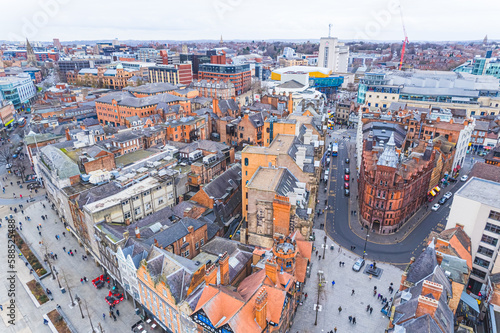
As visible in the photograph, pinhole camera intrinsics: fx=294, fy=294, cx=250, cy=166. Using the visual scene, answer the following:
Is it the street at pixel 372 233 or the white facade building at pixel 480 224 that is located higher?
the white facade building at pixel 480 224

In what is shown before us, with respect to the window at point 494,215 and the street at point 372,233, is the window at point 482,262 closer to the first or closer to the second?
the window at point 494,215

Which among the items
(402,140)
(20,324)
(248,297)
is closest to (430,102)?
(402,140)

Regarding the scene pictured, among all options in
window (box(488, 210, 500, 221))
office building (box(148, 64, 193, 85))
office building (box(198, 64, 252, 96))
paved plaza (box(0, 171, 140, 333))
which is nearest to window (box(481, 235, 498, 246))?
window (box(488, 210, 500, 221))

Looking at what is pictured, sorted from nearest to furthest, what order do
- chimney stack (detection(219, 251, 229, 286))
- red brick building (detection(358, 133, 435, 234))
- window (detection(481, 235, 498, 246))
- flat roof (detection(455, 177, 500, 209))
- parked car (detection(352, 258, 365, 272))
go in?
chimney stack (detection(219, 251, 229, 286)) → window (detection(481, 235, 498, 246)) → flat roof (detection(455, 177, 500, 209)) → parked car (detection(352, 258, 365, 272)) → red brick building (detection(358, 133, 435, 234))

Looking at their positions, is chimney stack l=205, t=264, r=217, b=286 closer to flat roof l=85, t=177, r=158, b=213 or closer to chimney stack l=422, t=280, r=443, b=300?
chimney stack l=422, t=280, r=443, b=300

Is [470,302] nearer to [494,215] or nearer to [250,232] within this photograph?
[494,215]

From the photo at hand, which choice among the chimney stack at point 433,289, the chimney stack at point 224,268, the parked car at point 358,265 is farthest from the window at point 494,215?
the chimney stack at point 224,268
